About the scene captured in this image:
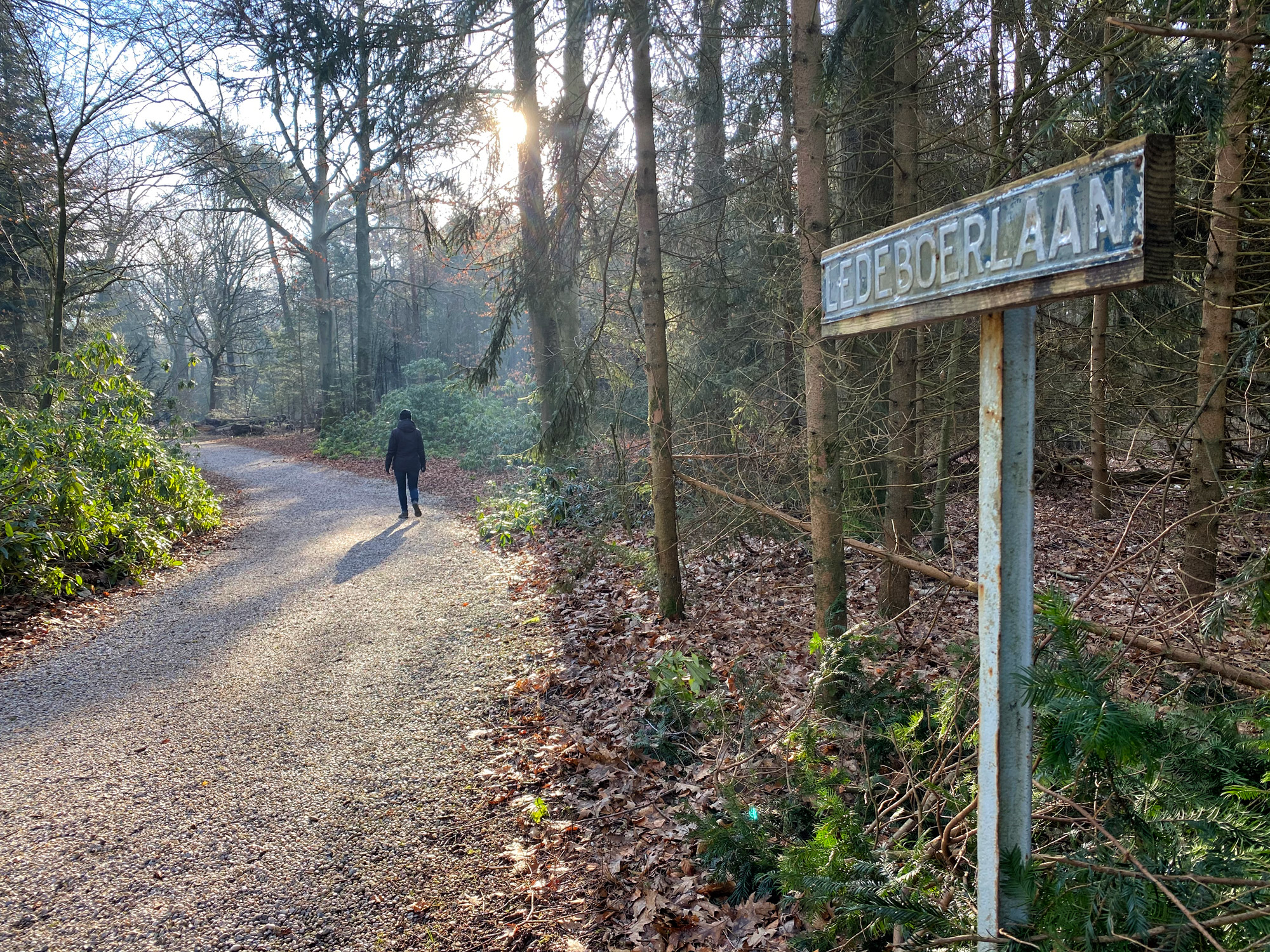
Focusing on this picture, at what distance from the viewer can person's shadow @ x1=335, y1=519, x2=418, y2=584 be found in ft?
31.7

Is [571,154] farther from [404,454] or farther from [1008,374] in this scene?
[404,454]

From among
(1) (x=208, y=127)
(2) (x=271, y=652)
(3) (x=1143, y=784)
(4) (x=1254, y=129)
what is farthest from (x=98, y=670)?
(1) (x=208, y=127)

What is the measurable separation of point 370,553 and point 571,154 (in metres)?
6.37

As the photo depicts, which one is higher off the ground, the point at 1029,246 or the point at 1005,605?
the point at 1029,246

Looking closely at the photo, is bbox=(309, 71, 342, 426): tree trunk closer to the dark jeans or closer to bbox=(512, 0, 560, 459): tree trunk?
the dark jeans

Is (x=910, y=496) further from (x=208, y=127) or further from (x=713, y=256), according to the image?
(x=208, y=127)

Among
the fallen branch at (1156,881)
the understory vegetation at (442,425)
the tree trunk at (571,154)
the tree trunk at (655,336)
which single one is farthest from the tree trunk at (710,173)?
the understory vegetation at (442,425)

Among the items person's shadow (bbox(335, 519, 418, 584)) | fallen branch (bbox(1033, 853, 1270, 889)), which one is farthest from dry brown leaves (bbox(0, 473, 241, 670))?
fallen branch (bbox(1033, 853, 1270, 889))

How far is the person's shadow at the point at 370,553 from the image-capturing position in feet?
31.7

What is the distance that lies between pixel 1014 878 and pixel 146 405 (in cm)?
1224

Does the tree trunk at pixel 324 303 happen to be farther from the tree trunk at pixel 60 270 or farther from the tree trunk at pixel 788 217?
the tree trunk at pixel 788 217

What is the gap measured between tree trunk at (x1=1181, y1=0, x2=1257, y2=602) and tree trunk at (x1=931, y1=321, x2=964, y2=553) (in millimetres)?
1555

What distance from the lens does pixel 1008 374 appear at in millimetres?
1837

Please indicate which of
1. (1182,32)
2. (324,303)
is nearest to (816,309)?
(1182,32)
